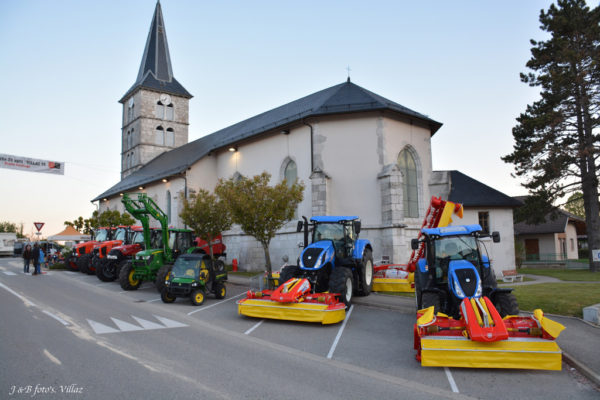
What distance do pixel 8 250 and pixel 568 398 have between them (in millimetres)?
56464

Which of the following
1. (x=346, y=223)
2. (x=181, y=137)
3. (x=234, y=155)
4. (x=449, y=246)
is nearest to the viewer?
(x=449, y=246)

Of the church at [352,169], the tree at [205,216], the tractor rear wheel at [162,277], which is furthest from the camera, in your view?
the church at [352,169]

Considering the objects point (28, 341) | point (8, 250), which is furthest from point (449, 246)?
point (8, 250)

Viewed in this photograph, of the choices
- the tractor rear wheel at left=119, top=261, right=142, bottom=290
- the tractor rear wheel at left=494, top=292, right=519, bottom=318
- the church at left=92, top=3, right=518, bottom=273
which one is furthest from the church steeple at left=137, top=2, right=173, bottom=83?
the tractor rear wheel at left=494, top=292, right=519, bottom=318

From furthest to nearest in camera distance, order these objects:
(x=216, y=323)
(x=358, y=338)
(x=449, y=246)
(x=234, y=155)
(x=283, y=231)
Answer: (x=234, y=155), (x=283, y=231), (x=216, y=323), (x=449, y=246), (x=358, y=338)

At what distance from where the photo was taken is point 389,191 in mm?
17922

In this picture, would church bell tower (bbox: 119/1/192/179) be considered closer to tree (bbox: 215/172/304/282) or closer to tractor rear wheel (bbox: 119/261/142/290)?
tractor rear wheel (bbox: 119/261/142/290)

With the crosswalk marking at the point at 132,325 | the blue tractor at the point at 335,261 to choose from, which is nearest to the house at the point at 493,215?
the blue tractor at the point at 335,261

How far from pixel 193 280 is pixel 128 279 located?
4139 mm

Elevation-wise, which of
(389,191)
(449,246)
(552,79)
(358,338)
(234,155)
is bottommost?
(358,338)

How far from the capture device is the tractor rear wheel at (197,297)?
37.8 feet

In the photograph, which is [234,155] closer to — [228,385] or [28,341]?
[28,341]

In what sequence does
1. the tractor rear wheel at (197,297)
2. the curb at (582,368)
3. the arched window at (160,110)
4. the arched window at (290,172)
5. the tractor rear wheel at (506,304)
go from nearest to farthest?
the curb at (582,368)
the tractor rear wheel at (506,304)
the tractor rear wheel at (197,297)
the arched window at (290,172)
the arched window at (160,110)

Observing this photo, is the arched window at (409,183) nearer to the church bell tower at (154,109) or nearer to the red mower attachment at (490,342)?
the red mower attachment at (490,342)
